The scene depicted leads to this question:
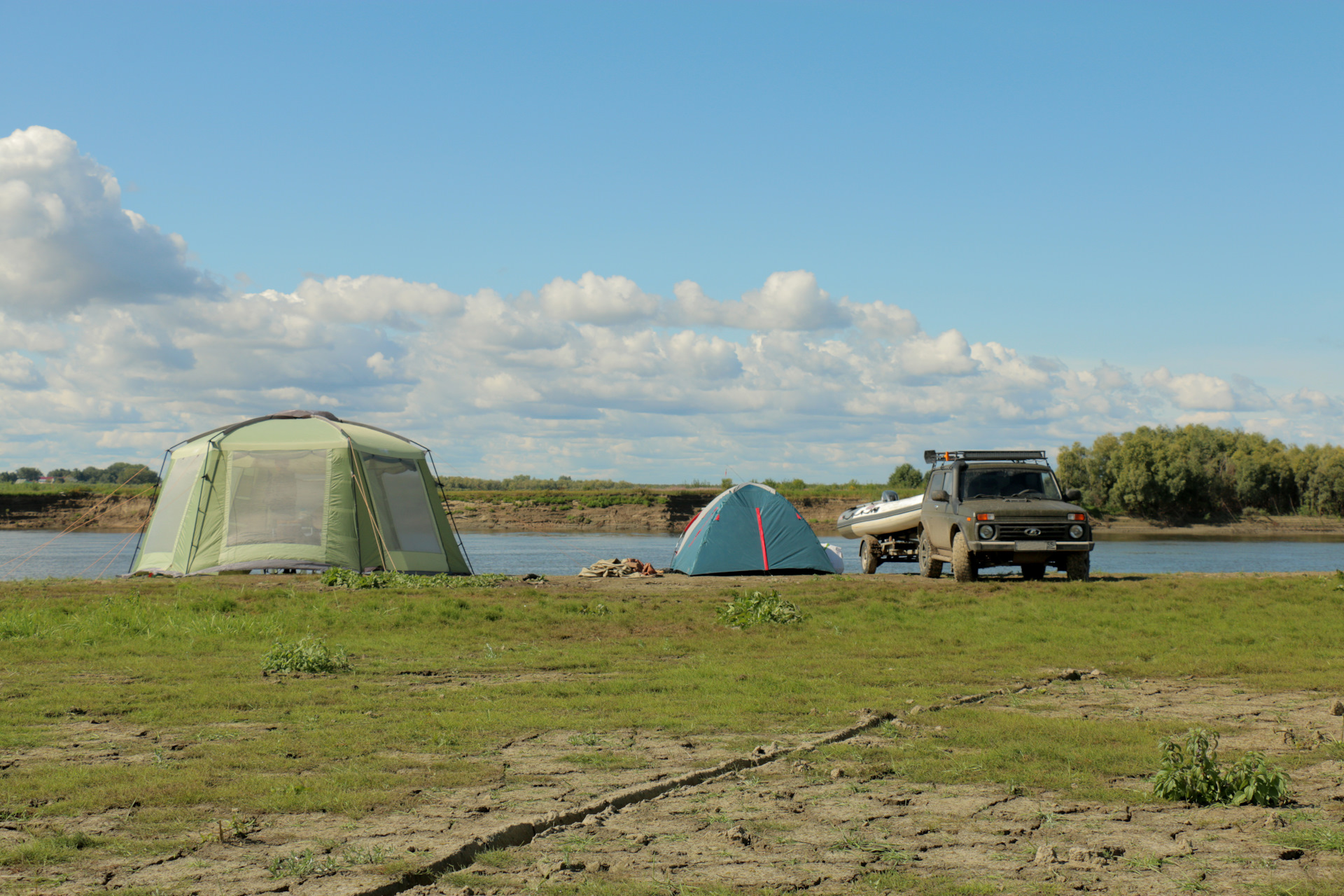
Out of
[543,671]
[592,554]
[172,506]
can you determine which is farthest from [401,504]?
[592,554]

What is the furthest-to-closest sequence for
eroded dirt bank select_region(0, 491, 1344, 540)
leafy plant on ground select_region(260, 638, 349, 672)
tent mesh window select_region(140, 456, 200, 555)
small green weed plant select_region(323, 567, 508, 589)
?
1. eroded dirt bank select_region(0, 491, 1344, 540)
2. tent mesh window select_region(140, 456, 200, 555)
3. small green weed plant select_region(323, 567, 508, 589)
4. leafy plant on ground select_region(260, 638, 349, 672)

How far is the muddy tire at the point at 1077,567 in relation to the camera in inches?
738

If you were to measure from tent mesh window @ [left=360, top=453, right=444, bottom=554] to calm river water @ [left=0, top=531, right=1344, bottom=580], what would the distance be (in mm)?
6964

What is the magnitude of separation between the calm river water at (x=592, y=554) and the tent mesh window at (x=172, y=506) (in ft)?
11.2

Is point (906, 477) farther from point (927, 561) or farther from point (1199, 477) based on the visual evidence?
point (927, 561)

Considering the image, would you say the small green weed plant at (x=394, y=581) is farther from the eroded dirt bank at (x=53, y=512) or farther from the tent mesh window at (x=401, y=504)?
the eroded dirt bank at (x=53, y=512)

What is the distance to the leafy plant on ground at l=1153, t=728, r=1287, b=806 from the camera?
17.7ft

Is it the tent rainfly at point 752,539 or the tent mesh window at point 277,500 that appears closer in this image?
the tent mesh window at point 277,500

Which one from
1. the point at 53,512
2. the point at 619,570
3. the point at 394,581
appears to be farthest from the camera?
the point at 53,512

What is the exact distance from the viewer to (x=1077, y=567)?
18.8 m

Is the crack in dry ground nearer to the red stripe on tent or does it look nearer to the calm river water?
the red stripe on tent

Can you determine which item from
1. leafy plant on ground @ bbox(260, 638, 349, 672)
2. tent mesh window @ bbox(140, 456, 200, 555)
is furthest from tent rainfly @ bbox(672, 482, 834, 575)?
leafy plant on ground @ bbox(260, 638, 349, 672)

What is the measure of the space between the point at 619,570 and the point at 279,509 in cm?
721

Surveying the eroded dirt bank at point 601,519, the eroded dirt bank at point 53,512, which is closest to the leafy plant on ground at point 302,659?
the eroded dirt bank at point 601,519
